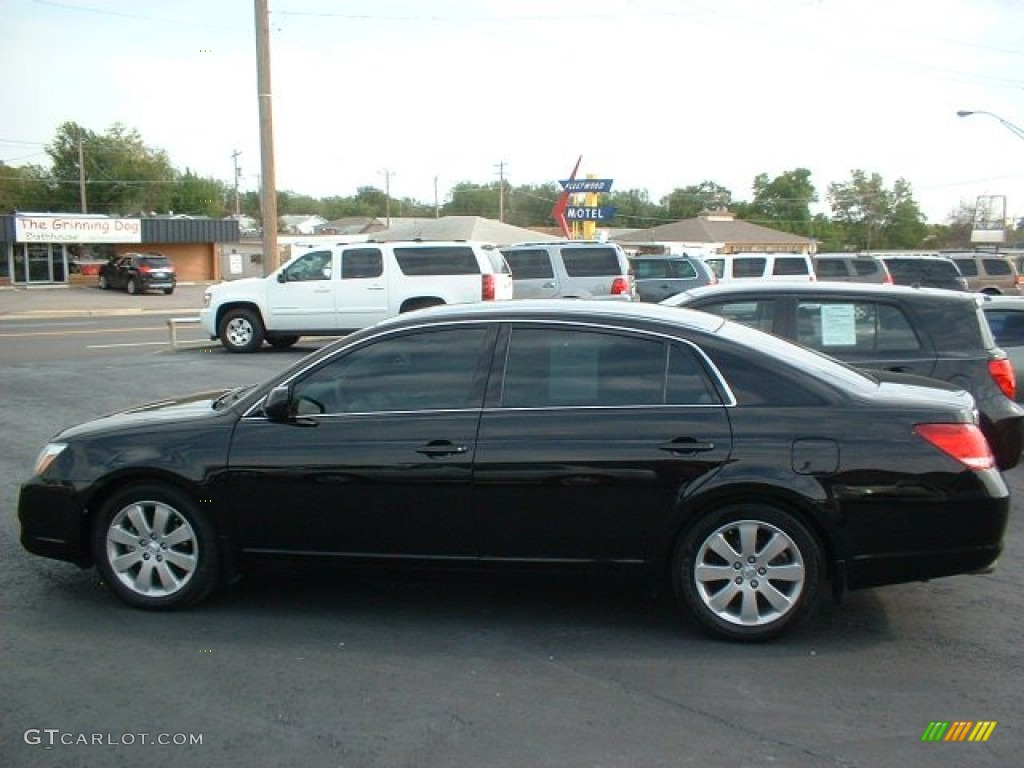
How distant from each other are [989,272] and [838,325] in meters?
25.4

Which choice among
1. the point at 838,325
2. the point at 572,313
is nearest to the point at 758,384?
the point at 572,313

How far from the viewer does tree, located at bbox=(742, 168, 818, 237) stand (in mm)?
109938

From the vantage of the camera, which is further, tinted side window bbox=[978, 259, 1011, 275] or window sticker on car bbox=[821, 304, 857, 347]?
tinted side window bbox=[978, 259, 1011, 275]

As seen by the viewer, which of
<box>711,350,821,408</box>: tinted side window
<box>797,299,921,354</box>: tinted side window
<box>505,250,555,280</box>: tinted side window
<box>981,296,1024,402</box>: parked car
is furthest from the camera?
<box>505,250,555,280</box>: tinted side window

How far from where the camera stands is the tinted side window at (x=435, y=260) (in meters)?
18.3

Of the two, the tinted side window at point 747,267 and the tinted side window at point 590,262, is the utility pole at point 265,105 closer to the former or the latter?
the tinted side window at point 590,262

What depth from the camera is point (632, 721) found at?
13.0ft

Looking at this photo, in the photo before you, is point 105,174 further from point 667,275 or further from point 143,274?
point 667,275

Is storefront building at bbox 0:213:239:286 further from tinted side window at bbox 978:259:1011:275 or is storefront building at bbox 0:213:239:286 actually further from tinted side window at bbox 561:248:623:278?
tinted side window at bbox 978:259:1011:275

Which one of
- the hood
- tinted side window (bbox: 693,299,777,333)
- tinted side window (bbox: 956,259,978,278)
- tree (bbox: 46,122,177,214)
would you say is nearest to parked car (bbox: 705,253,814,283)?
tinted side window (bbox: 956,259,978,278)

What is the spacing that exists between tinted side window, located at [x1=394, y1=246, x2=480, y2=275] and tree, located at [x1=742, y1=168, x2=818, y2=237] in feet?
Result: 308

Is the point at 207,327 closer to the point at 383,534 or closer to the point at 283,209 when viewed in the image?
the point at 383,534

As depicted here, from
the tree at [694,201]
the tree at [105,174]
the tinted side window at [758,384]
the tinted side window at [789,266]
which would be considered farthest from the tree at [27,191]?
the tinted side window at [758,384]

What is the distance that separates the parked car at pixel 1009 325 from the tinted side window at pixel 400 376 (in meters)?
6.62
